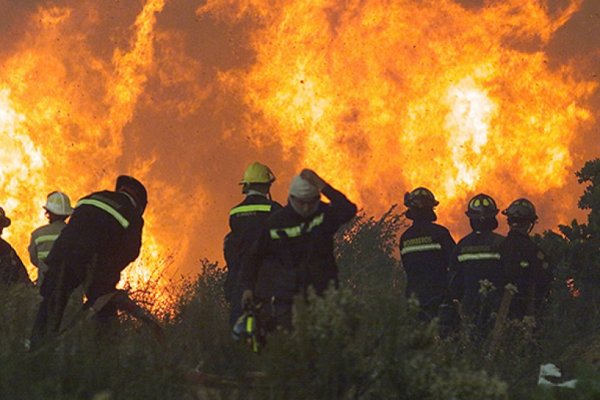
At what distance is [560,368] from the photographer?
979 cm

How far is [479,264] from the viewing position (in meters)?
12.7

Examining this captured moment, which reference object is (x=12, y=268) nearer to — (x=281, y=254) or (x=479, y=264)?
(x=479, y=264)

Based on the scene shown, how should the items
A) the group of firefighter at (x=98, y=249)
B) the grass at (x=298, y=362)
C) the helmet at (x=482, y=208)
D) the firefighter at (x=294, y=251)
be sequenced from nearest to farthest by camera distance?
the grass at (x=298, y=362) → the firefighter at (x=294, y=251) → the group of firefighter at (x=98, y=249) → the helmet at (x=482, y=208)

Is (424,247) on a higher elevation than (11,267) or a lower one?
lower

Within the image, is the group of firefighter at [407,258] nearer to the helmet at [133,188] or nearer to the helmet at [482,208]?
the helmet at [482,208]

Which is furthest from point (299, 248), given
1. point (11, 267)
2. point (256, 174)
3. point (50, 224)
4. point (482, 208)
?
point (11, 267)

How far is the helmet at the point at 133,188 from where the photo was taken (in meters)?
9.77

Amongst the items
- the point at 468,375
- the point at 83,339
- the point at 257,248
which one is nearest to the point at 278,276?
the point at 257,248

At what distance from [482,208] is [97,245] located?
5294mm

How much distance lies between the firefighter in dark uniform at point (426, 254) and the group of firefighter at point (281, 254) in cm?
1

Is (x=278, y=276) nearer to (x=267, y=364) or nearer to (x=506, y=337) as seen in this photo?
(x=267, y=364)

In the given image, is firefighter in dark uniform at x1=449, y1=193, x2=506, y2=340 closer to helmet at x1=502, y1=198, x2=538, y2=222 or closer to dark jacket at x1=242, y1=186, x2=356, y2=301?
helmet at x1=502, y1=198, x2=538, y2=222

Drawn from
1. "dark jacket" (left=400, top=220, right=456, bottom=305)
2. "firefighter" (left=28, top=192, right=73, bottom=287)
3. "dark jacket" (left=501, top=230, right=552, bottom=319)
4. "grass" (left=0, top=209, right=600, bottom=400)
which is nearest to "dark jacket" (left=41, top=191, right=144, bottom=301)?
"grass" (left=0, top=209, right=600, bottom=400)

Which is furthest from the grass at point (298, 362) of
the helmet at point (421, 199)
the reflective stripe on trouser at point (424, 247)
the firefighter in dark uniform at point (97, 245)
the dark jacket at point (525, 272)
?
the helmet at point (421, 199)
